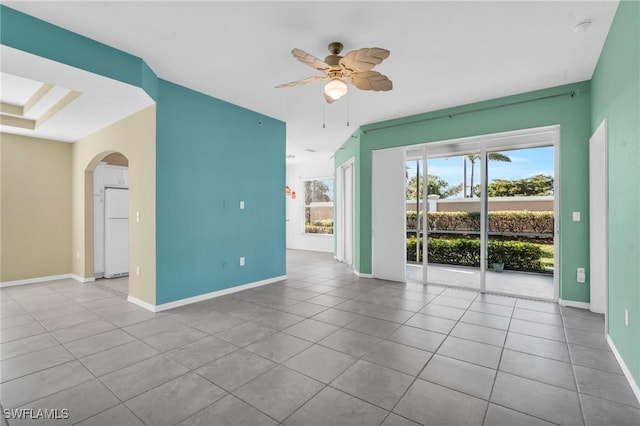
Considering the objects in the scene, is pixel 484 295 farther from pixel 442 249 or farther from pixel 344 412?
pixel 344 412

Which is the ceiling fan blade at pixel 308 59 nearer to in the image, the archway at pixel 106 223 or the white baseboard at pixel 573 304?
the white baseboard at pixel 573 304

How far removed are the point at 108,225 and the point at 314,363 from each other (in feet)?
16.8

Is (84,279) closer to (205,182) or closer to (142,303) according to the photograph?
(142,303)

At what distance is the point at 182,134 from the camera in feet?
13.4

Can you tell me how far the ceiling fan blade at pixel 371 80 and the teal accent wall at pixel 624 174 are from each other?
5.76ft

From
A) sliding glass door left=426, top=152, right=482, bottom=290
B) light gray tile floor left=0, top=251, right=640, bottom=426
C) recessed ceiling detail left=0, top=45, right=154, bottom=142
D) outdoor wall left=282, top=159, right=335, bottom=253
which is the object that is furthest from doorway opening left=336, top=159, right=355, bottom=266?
recessed ceiling detail left=0, top=45, right=154, bottom=142

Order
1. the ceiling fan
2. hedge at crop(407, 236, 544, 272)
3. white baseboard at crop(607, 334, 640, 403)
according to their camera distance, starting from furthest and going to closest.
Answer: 1. hedge at crop(407, 236, 544, 272)
2. the ceiling fan
3. white baseboard at crop(607, 334, 640, 403)

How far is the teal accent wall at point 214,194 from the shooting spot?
393 centimetres

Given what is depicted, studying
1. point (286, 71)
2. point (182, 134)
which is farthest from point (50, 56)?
point (286, 71)

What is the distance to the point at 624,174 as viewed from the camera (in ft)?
7.86

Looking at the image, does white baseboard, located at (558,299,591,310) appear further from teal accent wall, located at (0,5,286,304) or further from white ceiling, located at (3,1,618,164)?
teal accent wall, located at (0,5,286,304)


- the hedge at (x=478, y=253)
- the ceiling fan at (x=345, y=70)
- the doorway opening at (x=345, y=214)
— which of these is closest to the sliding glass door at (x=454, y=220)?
the hedge at (x=478, y=253)

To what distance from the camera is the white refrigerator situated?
18.7ft

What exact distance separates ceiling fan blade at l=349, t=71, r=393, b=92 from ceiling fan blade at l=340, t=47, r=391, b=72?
2.0 inches
